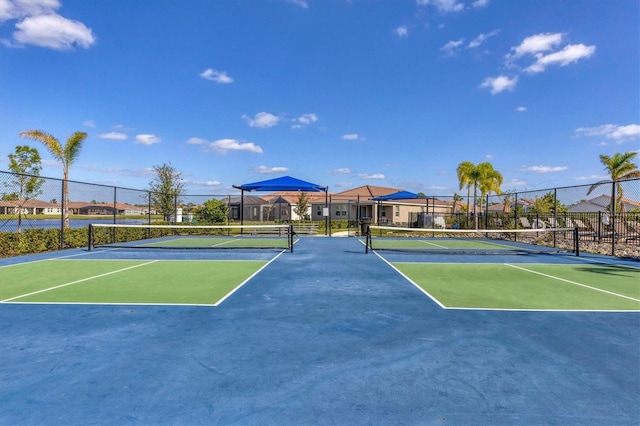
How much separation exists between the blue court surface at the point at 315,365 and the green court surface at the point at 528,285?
1.76 ft

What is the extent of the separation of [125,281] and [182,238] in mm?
13073

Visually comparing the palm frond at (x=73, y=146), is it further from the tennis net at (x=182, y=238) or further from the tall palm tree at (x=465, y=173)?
the tall palm tree at (x=465, y=173)

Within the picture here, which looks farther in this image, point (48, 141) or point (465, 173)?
point (465, 173)

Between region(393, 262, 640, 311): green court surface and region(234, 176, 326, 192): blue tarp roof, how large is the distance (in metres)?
9.39

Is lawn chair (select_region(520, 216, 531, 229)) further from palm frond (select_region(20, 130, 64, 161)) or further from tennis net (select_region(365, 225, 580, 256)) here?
palm frond (select_region(20, 130, 64, 161))

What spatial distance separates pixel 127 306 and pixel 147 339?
1.62 metres

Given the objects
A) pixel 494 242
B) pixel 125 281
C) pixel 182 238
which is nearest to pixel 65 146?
pixel 182 238

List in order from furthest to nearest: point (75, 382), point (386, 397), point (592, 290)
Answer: point (592, 290) → point (75, 382) → point (386, 397)

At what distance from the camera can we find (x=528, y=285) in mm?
7020

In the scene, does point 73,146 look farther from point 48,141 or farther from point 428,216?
point 428,216

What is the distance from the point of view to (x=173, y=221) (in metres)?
23.9

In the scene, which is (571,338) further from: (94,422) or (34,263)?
(34,263)

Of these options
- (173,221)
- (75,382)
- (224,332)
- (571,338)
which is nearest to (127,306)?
(224,332)

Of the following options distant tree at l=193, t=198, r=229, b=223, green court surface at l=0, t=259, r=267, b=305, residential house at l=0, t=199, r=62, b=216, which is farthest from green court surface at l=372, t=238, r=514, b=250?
distant tree at l=193, t=198, r=229, b=223
